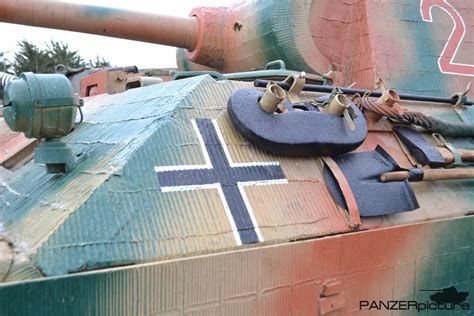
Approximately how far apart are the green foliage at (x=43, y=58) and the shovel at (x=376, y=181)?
25195 millimetres

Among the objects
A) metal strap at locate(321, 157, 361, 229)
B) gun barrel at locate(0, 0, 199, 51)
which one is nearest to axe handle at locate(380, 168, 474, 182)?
metal strap at locate(321, 157, 361, 229)

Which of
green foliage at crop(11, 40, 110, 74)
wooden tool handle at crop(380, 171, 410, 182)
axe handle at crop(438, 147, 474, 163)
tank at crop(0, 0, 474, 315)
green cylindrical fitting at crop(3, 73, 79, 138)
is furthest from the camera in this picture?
green foliage at crop(11, 40, 110, 74)

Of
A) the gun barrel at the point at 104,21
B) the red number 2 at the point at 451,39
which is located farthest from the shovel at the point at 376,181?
the gun barrel at the point at 104,21

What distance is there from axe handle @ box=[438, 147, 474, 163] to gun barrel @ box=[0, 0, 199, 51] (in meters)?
2.82

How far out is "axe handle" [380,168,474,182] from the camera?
297 cm

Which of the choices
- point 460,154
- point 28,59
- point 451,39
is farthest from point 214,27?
point 28,59

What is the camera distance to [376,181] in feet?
9.76

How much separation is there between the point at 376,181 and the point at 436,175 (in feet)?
1.40

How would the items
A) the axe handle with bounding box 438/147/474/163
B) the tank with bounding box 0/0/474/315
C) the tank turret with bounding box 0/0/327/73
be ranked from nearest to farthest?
the tank with bounding box 0/0/474/315 < the axe handle with bounding box 438/147/474/163 < the tank turret with bounding box 0/0/327/73

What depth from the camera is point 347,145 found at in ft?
9.61

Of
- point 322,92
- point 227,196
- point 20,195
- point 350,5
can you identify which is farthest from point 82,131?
point 350,5

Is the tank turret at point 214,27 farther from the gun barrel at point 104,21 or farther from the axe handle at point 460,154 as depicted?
the axe handle at point 460,154

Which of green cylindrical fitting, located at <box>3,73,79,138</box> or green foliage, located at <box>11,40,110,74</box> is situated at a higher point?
green cylindrical fitting, located at <box>3,73,79,138</box>

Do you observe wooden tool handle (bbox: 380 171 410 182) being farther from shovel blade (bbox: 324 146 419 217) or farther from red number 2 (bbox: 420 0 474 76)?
red number 2 (bbox: 420 0 474 76)
